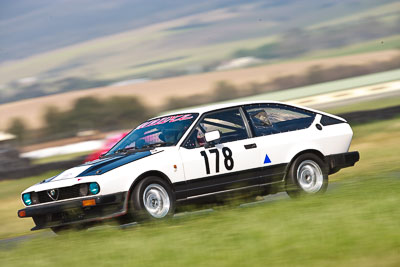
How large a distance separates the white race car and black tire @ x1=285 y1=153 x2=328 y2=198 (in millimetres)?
13

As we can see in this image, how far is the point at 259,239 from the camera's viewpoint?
5832 mm

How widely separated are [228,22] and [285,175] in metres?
77.3

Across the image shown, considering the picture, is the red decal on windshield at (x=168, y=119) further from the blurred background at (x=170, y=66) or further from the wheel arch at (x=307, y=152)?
the blurred background at (x=170, y=66)

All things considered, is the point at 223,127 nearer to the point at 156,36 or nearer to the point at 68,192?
the point at 68,192

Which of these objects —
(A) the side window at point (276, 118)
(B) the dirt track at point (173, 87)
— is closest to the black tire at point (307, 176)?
(A) the side window at point (276, 118)

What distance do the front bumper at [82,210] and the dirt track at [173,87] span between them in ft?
149

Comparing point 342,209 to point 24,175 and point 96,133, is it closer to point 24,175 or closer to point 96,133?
point 24,175

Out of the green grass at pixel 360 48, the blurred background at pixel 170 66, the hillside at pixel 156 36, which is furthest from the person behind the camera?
the hillside at pixel 156 36

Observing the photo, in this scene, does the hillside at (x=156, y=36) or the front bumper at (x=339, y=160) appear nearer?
the front bumper at (x=339, y=160)

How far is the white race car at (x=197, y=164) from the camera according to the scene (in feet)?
25.1

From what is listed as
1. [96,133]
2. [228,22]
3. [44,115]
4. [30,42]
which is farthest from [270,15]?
[96,133]

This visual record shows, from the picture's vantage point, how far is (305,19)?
251 feet

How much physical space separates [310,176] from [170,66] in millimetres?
62352

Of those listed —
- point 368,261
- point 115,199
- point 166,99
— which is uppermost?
point 166,99
